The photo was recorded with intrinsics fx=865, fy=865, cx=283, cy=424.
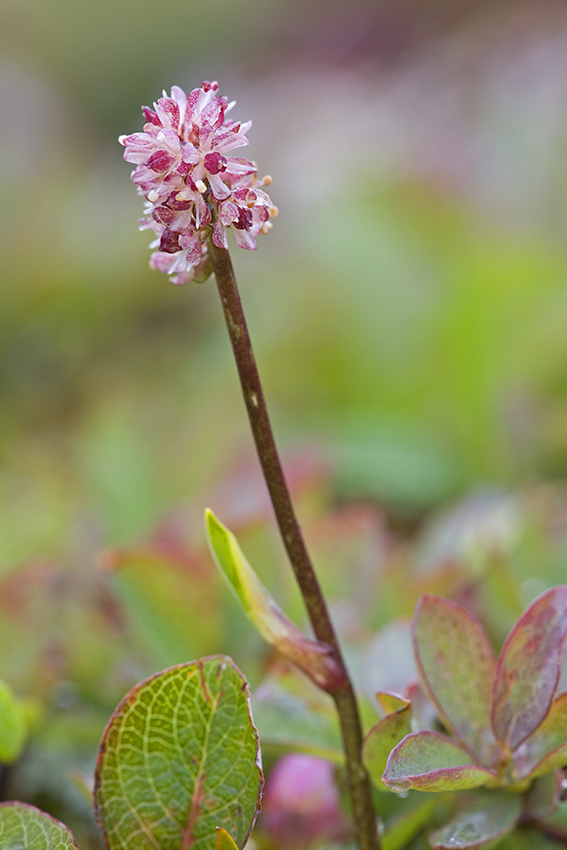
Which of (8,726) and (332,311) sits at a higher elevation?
(332,311)

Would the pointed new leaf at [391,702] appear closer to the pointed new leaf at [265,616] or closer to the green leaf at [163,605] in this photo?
the pointed new leaf at [265,616]

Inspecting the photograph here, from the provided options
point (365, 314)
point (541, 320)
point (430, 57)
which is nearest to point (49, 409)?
point (365, 314)

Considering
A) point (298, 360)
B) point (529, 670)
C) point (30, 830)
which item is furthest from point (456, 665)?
point (298, 360)

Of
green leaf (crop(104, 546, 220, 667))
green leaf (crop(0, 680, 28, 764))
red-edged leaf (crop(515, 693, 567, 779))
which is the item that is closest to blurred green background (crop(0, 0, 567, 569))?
green leaf (crop(104, 546, 220, 667))

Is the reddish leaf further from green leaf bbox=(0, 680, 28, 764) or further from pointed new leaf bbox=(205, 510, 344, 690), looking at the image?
green leaf bbox=(0, 680, 28, 764)

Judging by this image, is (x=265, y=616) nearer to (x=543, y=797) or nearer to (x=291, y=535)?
(x=291, y=535)

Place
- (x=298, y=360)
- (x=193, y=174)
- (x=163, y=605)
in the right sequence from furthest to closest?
(x=298, y=360) < (x=163, y=605) < (x=193, y=174)

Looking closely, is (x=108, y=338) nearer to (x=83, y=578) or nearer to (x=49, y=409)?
(x=49, y=409)
